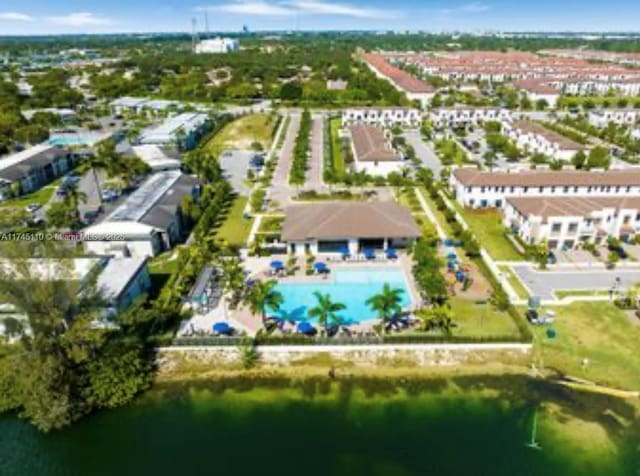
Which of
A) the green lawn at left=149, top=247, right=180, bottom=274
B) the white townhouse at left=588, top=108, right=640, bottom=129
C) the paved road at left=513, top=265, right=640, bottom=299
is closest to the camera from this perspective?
the paved road at left=513, top=265, right=640, bottom=299

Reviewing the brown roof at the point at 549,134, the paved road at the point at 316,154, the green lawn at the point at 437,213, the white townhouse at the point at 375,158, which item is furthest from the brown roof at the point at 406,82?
the green lawn at the point at 437,213

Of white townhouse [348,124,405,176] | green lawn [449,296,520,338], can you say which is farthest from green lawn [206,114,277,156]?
green lawn [449,296,520,338]

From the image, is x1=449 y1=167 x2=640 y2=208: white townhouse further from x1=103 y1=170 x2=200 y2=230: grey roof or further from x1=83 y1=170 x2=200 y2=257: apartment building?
x1=83 y1=170 x2=200 y2=257: apartment building

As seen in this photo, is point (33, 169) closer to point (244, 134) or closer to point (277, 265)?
point (244, 134)

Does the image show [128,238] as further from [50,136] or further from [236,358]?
[50,136]

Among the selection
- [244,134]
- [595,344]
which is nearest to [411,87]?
[244,134]

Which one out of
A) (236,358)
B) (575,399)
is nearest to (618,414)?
(575,399)
